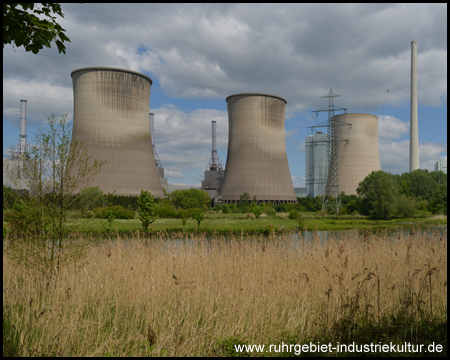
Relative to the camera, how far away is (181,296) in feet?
10.5

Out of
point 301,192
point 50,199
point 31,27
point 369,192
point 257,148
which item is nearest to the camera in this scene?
point 31,27

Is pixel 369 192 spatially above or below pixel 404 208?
above

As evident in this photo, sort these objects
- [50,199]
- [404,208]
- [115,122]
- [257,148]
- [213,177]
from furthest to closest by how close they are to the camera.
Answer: [213,177] → [257,148] → [115,122] → [404,208] → [50,199]

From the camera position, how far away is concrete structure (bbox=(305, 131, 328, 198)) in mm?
66963

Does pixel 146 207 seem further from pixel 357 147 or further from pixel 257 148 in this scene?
pixel 357 147

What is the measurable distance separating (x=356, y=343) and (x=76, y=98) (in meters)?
28.9

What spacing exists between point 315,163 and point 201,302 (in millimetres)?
70494

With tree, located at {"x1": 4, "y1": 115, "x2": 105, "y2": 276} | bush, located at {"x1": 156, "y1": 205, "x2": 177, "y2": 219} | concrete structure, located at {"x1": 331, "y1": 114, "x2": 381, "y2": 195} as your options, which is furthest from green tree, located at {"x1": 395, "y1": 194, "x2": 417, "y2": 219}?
tree, located at {"x1": 4, "y1": 115, "x2": 105, "y2": 276}

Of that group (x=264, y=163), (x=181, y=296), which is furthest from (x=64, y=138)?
(x=264, y=163)

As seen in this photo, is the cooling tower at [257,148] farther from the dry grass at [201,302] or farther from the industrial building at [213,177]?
the dry grass at [201,302]

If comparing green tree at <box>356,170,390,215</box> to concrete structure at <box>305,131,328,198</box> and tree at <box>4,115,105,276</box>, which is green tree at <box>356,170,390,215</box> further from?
concrete structure at <box>305,131,328,198</box>

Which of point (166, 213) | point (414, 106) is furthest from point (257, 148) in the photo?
point (414, 106)

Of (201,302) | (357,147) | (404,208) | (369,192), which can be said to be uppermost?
(357,147)

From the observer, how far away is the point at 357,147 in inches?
1454
